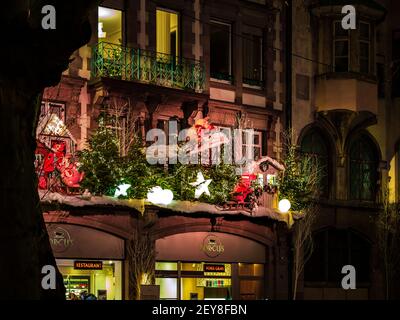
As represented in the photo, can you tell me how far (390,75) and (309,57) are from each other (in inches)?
173

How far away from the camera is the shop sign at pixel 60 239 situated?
85.3 ft

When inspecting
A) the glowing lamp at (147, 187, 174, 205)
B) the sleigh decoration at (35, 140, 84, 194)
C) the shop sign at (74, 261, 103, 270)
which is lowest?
the shop sign at (74, 261, 103, 270)

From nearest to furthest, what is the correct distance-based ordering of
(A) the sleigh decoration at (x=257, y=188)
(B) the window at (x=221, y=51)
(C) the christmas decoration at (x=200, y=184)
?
(C) the christmas decoration at (x=200, y=184) → (A) the sleigh decoration at (x=257, y=188) → (B) the window at (x=221, y=51)

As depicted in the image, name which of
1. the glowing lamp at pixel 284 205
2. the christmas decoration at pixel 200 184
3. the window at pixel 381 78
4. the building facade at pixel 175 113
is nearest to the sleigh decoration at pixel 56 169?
the building facade at pixel 175 113

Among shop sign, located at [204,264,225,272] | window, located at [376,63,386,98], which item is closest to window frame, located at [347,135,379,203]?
window, located at [376,63,386,98]

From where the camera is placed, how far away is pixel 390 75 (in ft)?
121

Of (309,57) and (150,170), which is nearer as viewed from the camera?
(150,170)

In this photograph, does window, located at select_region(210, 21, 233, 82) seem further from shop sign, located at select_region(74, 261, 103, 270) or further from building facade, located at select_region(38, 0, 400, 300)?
shop sign, located at select_region(74, 261, 103, 270)

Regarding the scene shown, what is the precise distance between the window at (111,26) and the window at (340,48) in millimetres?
9181

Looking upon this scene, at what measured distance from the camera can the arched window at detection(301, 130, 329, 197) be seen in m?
34.0

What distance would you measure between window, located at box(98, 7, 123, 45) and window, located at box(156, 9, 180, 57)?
1.60 m

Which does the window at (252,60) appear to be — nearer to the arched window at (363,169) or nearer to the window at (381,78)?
the arched window at (363,169)
